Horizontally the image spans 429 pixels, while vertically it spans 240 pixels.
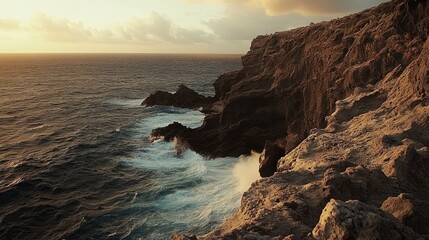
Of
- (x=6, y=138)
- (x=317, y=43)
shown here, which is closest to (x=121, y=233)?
(x=317, y=43)

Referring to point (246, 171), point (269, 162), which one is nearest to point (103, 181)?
point (246, 171)

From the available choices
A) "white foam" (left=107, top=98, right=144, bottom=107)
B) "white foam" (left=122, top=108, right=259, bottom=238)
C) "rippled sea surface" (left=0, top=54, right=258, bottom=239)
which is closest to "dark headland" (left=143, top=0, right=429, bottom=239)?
"white foam" (left=122, top=108, right=259, bottom=238)

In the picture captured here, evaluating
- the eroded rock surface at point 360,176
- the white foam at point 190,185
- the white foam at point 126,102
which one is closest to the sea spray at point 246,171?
the white foam at point 190,185

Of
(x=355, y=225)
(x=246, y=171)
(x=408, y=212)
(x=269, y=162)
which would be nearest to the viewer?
(x=355, y=225)

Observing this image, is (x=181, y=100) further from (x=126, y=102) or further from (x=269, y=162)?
(x=269, y=162)

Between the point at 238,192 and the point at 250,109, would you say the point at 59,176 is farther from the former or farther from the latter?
the point at 250,109
